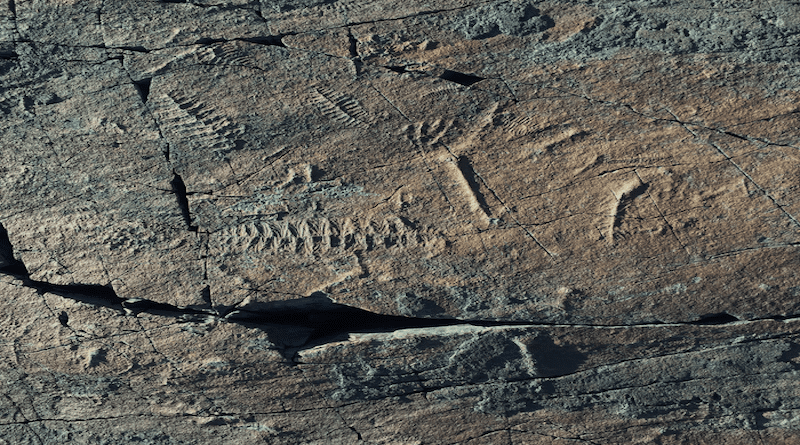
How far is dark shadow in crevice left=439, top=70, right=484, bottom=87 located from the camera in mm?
1609

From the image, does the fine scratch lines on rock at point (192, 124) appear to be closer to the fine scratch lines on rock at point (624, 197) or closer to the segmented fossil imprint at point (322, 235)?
the segmented fossil imprint at point (322, 235)

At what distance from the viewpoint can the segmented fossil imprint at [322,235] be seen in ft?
5.45

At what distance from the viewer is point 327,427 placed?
6.18 feet

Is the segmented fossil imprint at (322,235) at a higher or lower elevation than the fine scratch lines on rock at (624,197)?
higher

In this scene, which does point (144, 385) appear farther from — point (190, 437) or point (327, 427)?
point (327, 427)

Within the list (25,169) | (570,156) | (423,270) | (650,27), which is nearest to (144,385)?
(25,169)

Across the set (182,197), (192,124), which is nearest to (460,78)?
(192,124)

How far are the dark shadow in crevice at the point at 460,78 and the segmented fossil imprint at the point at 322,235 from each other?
436 millimetres

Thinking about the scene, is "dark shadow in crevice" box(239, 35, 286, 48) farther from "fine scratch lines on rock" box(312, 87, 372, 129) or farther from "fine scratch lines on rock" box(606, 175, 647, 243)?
"fine scratch lines on rock" box(606, 175, 647, 243)

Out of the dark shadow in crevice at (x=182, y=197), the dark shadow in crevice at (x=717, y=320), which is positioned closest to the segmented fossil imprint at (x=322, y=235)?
the dark shadow in crevice at (x=182, y=197)

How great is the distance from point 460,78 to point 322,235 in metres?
0.62

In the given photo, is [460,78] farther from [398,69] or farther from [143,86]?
[143,86]

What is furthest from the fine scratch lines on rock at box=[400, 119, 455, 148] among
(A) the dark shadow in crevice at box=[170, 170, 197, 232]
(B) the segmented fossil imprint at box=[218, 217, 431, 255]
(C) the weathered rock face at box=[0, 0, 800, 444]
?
(A) the dark shadow in crevice at box=[170, 170, 197, 232]

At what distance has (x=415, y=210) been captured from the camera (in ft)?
5.41
